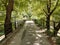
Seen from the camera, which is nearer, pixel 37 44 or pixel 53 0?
pixel 37 44

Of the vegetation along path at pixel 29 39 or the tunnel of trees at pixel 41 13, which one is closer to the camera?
the vegetation along path at pixel 29 39

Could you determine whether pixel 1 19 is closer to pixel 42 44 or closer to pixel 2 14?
pixel 2 14

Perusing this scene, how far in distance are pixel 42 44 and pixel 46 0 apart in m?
9.18

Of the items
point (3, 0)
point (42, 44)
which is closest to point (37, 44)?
point (42, 44)

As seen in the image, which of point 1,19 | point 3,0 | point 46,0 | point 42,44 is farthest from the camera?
point 1,19

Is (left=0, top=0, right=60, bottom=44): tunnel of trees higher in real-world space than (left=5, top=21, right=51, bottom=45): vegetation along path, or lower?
higher

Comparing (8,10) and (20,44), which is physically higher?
(8,10)

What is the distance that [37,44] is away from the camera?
425 inches

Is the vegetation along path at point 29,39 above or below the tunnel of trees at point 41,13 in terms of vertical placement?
below

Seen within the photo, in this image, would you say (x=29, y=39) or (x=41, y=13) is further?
(x=41, y=13)

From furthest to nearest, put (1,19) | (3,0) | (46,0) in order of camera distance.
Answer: (1,19), (3,0), (46,0)

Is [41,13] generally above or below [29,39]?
above

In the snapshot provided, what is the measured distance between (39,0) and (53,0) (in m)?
1.61

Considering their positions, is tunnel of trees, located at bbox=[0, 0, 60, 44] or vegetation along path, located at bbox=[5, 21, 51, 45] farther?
tunnel of trees, located at bbox=[0, 0, 60, 44]
